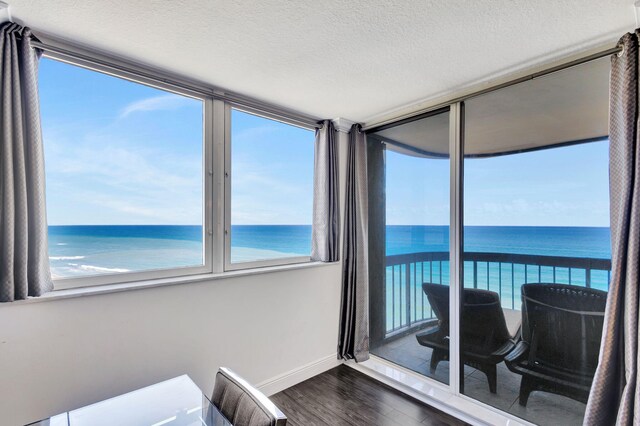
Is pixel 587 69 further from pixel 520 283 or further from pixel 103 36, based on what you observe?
pixel 103 36

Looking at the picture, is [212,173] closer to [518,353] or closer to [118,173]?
[118,173]

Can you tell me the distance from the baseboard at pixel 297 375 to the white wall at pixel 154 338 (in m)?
0.02

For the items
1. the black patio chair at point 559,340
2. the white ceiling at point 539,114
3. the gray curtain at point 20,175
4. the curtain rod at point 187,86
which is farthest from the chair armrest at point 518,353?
the gray curtain at point 20,175

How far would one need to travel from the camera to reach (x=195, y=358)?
205 cm

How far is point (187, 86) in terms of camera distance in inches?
82.1

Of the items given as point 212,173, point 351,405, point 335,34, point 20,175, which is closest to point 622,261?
point 335,34

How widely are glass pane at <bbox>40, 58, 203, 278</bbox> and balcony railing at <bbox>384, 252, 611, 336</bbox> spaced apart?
1791 millimetres

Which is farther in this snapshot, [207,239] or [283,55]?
[207,239]

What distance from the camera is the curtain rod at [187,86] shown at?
1.66 m

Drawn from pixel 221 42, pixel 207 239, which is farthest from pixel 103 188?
pixel 221 42

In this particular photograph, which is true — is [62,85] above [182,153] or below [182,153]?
above

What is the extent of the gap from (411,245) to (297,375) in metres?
1.55

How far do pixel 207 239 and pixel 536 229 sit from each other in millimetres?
2299

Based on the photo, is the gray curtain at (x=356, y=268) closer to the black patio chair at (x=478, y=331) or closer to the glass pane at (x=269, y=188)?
the glass pane at (x=269, y=188)
